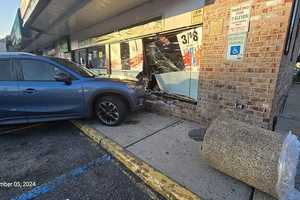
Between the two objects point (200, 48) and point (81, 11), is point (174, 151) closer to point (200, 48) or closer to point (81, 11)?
point (200, 48)

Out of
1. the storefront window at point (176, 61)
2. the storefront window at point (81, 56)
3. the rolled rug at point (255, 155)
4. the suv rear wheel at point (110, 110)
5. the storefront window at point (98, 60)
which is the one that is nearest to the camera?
the rolled rug at point (255, 155)

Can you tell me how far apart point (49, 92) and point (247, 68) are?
12.8 feet

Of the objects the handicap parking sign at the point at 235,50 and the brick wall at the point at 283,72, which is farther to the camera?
the handicap parking sign at the point at 235,50

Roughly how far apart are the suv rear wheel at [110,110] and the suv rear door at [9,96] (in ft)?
5.06

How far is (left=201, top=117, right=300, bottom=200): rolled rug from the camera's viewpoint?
1.72 m

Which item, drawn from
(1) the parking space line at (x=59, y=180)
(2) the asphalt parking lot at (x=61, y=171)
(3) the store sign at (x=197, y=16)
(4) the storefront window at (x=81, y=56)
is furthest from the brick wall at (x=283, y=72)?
(4) the storefront window at (x=81, y=56)

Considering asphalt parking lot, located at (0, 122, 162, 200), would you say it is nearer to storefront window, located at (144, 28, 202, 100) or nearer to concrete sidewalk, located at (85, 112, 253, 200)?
concrete sidewalk, located at (85, 112, 253, 200)

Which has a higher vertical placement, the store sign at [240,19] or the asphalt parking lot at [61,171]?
the store sign at [240,19]

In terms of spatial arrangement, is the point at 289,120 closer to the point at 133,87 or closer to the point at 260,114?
the point at 260,114

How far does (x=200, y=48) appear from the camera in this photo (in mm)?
4125

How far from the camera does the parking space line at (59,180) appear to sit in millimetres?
2043

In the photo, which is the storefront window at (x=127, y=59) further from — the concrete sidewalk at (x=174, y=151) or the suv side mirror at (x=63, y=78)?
the suv side mirror at (x=63, y=78)

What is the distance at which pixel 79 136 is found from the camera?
364 centimetres

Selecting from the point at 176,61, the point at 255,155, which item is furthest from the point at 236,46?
the point at 255,155
